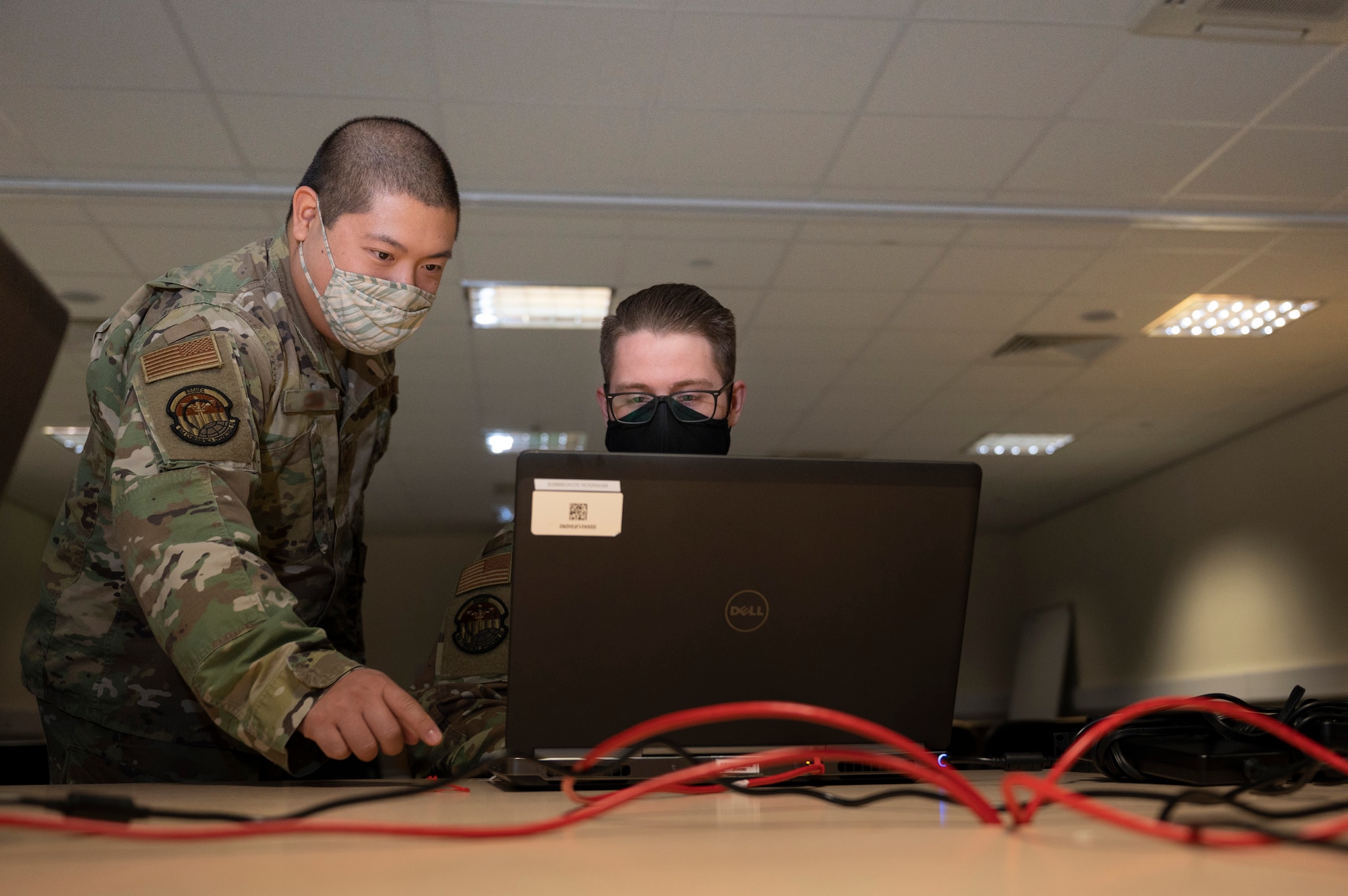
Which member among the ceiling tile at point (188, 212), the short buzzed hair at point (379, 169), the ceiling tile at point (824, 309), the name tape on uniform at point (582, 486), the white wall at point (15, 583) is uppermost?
the ceiling tile at point (824, 309)

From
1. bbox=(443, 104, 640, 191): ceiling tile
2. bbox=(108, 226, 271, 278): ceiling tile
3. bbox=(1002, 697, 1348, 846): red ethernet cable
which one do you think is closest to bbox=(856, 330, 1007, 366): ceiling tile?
bbox=(443, 104, 640, 191): ceiling tile

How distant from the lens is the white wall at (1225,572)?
21.8 feet

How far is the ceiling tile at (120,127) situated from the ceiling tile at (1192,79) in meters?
3.05

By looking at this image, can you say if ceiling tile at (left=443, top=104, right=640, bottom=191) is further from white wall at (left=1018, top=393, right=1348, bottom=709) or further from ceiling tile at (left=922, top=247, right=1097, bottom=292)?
white wall at (left=1018, top=393, right=1348, bottom=709)

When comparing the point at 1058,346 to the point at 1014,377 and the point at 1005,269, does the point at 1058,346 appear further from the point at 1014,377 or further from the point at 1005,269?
the point at 1005,269

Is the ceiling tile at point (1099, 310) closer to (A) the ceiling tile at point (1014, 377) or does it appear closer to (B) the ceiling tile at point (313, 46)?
(A) the ceiling tile at point (1014, 377)

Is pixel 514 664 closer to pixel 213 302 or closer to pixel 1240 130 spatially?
pixel 213 302

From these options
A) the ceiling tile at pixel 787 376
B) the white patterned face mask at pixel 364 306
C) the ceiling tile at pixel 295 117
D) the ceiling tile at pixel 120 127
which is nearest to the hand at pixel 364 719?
the white patterned face mask at pixel 364 306

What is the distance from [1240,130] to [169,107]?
3805mm

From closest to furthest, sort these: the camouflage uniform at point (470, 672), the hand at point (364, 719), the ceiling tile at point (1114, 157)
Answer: the hand at point (364, 719) → the camouflage uniform at point (470, 672) → the ceiling tile at point (1114, 157)

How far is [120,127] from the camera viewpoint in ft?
11.1

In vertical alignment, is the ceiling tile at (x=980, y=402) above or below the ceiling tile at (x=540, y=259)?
above

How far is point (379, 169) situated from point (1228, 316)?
5.10 meters

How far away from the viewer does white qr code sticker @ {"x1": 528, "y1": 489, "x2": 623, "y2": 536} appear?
88cm
